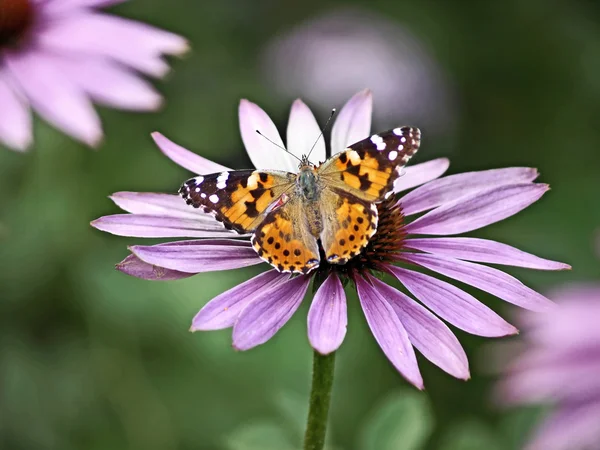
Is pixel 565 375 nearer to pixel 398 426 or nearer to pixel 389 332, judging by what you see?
pixel 389 332

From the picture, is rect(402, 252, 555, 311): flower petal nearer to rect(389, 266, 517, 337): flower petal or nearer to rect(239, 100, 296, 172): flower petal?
rect(389, 266, 517, 337): flower petal

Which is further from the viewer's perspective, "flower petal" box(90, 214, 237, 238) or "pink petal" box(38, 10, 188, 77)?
"pink petal" box(38, 10, 188, 77)

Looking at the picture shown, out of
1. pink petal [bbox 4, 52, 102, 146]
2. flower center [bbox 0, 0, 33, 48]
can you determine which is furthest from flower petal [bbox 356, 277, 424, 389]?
flower center [bbox 0, 0, 33, 48]


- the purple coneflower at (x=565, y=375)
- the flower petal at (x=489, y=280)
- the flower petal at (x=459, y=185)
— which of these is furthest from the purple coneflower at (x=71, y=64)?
the purple coneflower at (x=565, y=375)

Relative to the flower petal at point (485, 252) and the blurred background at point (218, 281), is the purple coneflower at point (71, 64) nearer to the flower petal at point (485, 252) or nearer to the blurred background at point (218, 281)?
the blurred background at point (218, 281)

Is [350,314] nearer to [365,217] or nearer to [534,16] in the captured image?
[365,217]

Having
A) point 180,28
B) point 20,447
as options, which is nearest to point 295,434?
point 20,447

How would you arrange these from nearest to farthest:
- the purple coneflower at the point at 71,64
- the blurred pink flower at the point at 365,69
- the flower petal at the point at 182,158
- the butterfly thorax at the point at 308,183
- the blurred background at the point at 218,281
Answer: the butterfly thorax at the point at 308,183
the flower petal at the point at 182,158
the purple coneflower at the point at 71,64
the blurred background at the point at 218,281
the blurred pink flower at the point at 365,69

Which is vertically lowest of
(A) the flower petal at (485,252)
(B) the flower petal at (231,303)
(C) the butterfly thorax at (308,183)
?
(A) the flower petal at (485,252)
